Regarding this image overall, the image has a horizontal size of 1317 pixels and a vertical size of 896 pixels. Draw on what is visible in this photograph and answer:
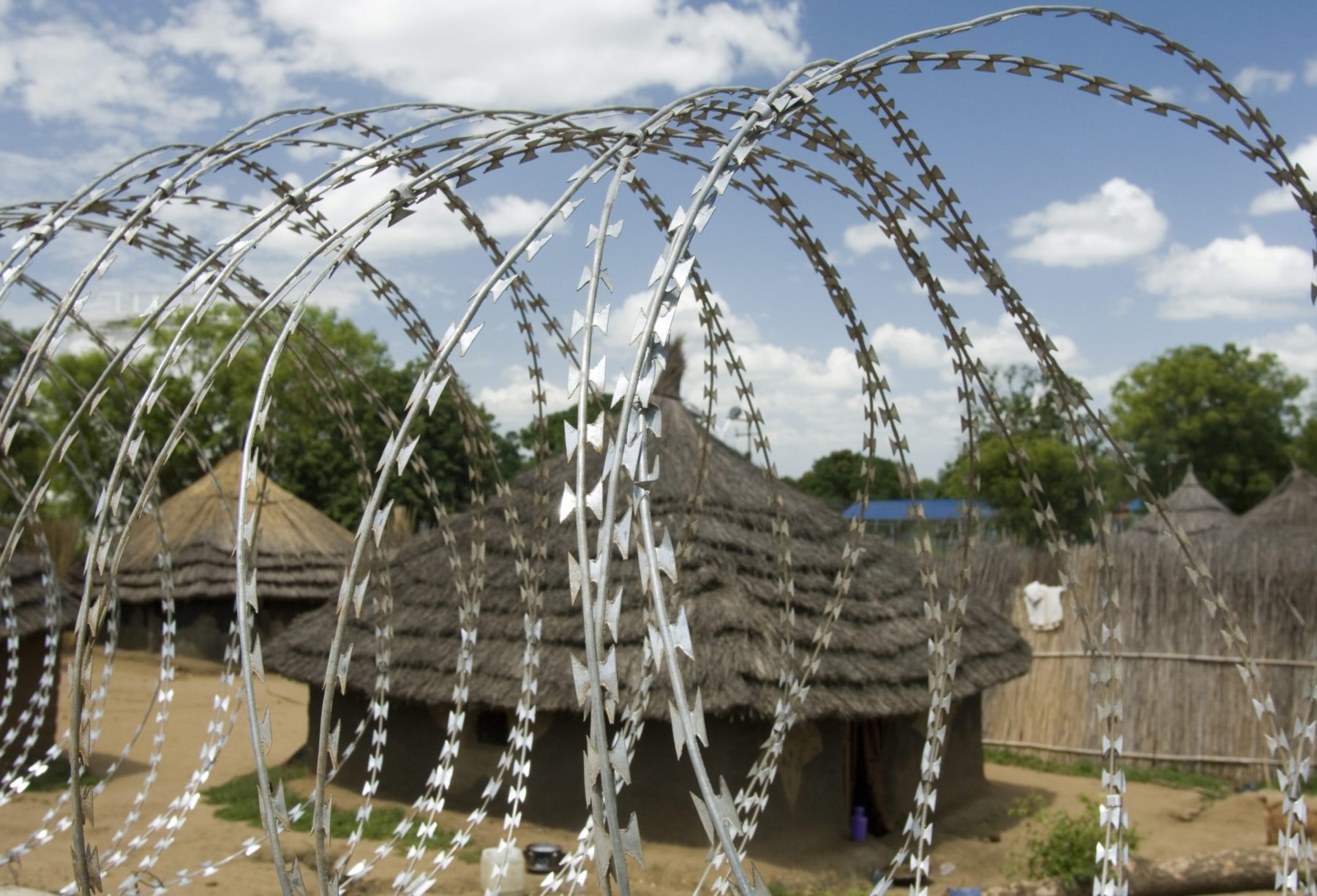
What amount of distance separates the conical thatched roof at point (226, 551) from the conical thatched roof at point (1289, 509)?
17.4m

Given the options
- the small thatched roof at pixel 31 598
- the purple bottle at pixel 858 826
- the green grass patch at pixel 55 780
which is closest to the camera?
the purple bottle at pixel 858 826

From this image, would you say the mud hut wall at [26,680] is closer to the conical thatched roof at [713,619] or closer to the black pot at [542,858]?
the conical thatched roof at [713,619]

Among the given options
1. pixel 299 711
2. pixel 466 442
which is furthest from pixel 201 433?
pixel 466 442

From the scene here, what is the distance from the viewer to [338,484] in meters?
36.6

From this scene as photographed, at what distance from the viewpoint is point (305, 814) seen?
10.6m

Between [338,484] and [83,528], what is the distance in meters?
11.9

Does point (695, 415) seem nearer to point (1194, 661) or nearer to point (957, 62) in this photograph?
point (1194, 661)

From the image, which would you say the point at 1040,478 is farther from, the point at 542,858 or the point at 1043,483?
the point at 542,858

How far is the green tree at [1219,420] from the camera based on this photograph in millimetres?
46312

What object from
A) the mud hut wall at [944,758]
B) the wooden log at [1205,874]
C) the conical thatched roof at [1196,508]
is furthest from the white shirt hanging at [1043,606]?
the conical thatched roof at [1196,508]

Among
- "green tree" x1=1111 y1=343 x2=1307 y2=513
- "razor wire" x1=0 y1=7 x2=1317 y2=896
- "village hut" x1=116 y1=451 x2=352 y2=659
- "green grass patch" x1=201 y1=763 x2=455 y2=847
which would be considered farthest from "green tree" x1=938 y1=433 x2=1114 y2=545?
"razor wire" x1=0 y1=7 x2=1317 y2=896

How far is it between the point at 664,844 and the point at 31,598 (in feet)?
22.0

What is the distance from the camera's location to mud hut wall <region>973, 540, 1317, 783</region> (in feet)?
45.0

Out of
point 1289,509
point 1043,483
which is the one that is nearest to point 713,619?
point 1289,509
